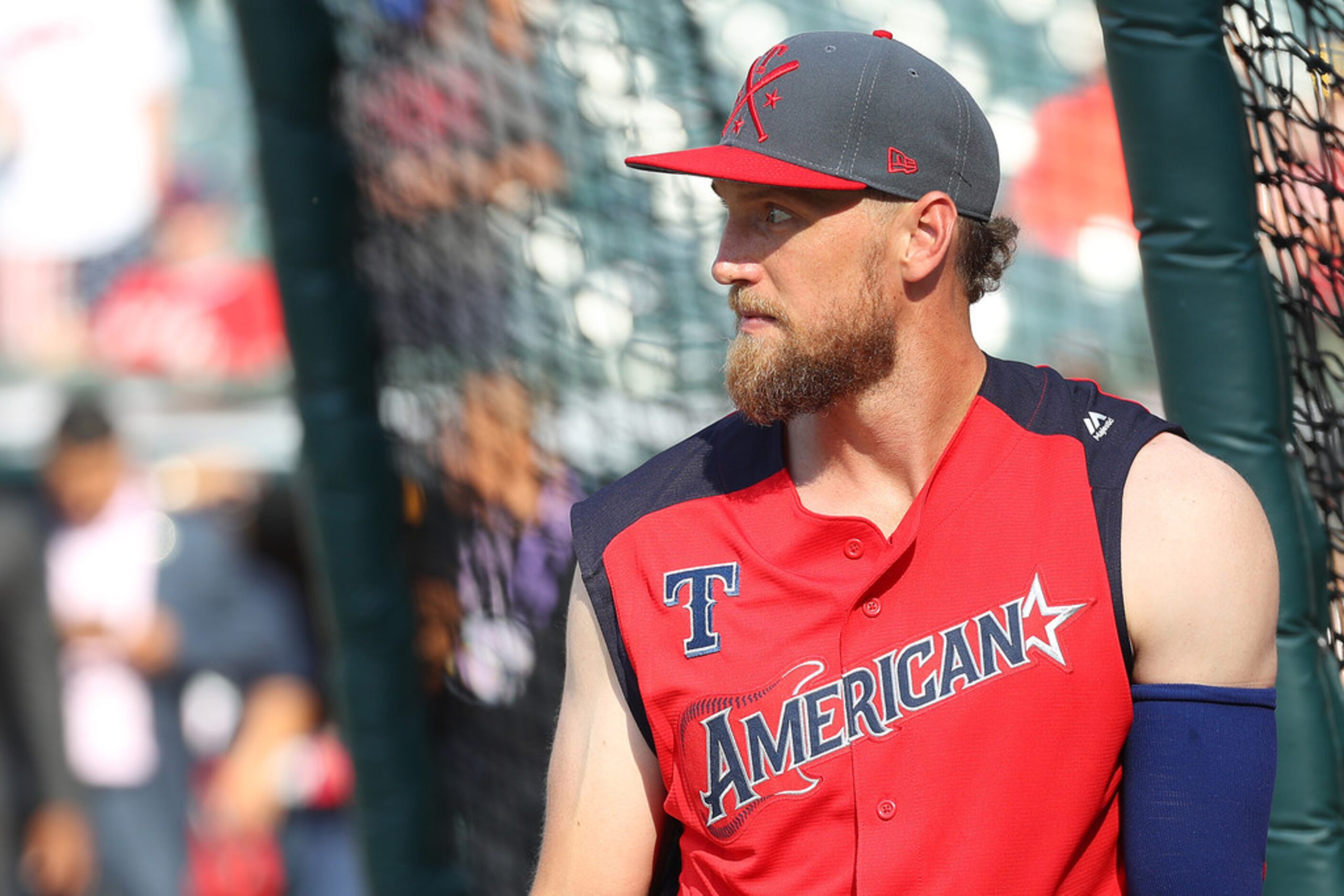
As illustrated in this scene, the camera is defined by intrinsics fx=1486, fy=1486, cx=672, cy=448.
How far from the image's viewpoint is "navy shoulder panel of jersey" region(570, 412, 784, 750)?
172 cm

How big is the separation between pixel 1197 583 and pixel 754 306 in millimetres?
571

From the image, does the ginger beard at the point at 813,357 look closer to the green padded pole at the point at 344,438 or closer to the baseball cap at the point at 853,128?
the baseball cap at the point at 853,128

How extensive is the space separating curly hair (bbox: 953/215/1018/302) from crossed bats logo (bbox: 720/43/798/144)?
0.26 m

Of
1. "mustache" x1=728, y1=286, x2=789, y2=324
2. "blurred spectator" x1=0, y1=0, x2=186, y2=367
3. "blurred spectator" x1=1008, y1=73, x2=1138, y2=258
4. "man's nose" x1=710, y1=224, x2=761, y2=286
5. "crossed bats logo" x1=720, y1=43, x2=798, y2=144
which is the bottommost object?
"mustache" x1=728, y1=286, x2=789, y2=324

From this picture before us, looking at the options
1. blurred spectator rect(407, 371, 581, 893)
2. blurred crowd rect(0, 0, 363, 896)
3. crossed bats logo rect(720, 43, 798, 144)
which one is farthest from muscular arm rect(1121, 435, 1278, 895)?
blurred crowd rect(0, 0, 363, 896)

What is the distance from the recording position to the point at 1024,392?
1.72 m

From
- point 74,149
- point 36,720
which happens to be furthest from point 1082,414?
point 74,149

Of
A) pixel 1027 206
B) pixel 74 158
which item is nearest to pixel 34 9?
pixel 74 158

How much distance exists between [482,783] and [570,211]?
1164 mm

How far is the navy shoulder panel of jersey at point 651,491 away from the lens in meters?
1.72

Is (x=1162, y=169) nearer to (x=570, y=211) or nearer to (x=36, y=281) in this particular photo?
(x=570, y=211)

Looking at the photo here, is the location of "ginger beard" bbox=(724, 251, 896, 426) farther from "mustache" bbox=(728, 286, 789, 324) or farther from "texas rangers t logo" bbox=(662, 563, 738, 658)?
"texas rangers t logo" bbox=(662, 563, 738, 658)

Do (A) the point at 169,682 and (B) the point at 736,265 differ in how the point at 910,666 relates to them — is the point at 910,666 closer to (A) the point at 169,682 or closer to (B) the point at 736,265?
(B) the point at 736,265

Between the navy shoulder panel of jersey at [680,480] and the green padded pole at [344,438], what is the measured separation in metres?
1.14
